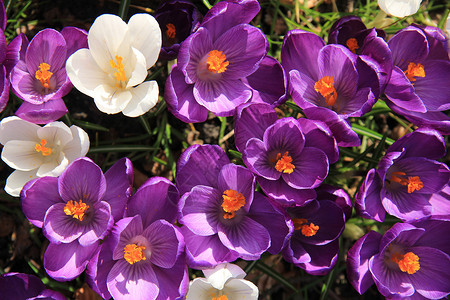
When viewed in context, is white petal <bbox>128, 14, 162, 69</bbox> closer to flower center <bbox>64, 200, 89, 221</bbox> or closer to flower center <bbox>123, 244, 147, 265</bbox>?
flower center <bbox>64, 200, 89, 221</bbox>

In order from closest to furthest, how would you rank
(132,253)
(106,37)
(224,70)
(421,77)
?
(132,253), (106,37), (224,70), (421,77)

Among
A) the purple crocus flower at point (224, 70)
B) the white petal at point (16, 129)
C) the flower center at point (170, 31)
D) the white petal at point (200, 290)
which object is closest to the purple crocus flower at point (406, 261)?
the white petal at point (200, 290)

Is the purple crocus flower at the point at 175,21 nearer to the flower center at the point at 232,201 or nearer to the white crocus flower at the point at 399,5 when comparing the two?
the flower center at the point at 232,201

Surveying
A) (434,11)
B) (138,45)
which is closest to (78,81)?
(138,45)

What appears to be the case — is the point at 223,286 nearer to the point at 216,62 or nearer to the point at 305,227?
the point at 305,227

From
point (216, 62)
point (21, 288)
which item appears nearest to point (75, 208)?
point (21, 288)

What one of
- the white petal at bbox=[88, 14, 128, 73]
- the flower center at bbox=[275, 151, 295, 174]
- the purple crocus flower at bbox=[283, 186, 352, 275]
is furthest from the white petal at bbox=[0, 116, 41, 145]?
the purple crocus flower at bbox=[283, 186, 352, 275]
